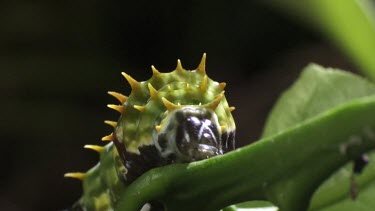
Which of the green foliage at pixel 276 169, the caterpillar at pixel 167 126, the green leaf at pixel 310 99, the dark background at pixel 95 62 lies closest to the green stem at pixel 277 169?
the green foliage at pixel 276 169

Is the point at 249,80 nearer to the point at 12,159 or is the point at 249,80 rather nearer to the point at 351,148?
the point at 12,159

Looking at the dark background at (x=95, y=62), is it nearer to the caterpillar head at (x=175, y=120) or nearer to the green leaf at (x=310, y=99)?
the green leaf at (x=310, y=99)

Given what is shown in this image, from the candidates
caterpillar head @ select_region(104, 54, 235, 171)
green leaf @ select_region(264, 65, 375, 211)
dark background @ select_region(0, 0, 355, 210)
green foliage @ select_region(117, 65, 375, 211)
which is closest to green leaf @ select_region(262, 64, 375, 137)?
green leaf @ select_region(264, 65, 375, 211)

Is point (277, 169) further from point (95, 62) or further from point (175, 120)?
point (95, 62)

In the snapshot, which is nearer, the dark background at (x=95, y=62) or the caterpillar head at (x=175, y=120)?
the caterpillar head at (x=175, y=120)

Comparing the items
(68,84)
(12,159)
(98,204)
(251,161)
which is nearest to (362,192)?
(251,161)

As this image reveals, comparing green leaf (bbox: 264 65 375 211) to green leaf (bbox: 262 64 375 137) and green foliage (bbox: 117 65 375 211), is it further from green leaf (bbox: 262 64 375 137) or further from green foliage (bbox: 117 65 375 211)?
green foliage (bbox: 117 65 375 211)

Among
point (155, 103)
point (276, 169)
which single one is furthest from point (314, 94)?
point (276, 169)
